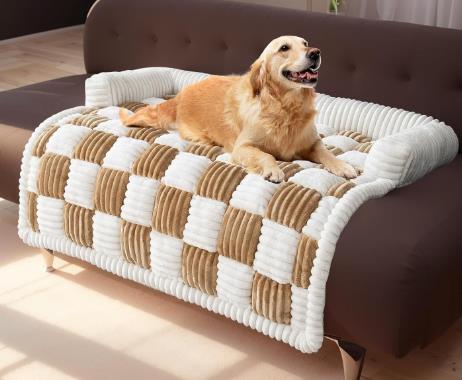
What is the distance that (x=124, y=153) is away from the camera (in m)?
2.26

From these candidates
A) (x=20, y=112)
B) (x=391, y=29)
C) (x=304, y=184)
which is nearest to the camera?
(x=304, y=184)

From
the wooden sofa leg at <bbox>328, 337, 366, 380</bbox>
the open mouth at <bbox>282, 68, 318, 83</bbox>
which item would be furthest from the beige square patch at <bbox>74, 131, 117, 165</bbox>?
the wooden sofa leg at <bbox>328, 337, 366, 380</bbox>

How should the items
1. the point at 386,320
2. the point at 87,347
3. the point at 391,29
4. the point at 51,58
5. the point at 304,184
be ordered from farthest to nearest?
the point at 51,58, the point at 391,29, the point at 87,347, the point at 304,184, the point at 386,320

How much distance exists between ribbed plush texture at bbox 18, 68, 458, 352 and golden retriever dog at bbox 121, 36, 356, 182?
46 millimetres

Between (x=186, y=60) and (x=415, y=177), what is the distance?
1.16 meters

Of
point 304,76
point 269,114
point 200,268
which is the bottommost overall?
point 200,268

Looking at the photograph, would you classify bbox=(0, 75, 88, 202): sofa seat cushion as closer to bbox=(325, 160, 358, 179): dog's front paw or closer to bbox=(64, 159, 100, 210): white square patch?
bbox=(64, 159, 100, 210): white square patch

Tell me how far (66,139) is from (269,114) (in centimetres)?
63

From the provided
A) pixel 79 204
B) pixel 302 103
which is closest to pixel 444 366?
pixel 302 103

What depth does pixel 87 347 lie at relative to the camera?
2143 millimetres

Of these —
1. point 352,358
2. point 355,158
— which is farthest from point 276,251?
point 355,158

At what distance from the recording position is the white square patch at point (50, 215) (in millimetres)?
2379

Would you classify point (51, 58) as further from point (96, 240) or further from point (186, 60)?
point (96, 240)

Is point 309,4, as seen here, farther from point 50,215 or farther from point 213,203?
point 213,203
